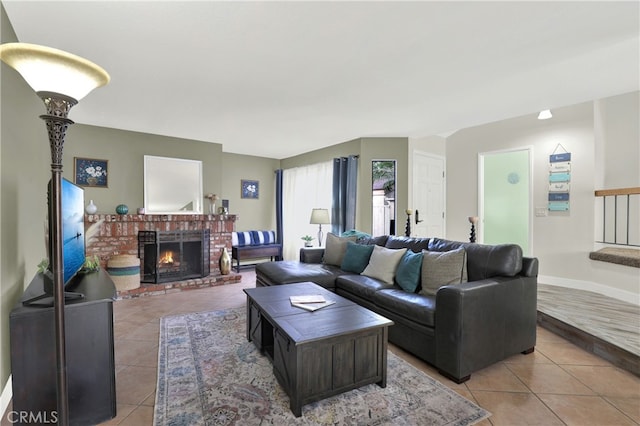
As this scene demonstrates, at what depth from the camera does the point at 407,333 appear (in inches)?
93.6

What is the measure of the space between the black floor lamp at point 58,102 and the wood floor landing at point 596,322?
3.46m

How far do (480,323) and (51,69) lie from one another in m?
2.71

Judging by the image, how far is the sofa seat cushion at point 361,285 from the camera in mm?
2848

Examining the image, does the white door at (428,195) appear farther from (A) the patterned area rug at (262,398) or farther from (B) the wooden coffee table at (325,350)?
(B) the wooden coffee table at (325,350)

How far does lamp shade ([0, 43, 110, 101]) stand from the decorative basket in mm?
3435

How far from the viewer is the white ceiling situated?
180 centimetres

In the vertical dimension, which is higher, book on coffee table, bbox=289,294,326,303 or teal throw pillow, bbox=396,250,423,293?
teal throw pillow, bbox=396,250,423,293

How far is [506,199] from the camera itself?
5469 mm

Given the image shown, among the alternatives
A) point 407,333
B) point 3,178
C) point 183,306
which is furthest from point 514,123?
point 3,178

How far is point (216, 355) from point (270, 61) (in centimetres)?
244

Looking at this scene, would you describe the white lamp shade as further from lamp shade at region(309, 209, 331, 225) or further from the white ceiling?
lamp shade at region(309, 209, 331, 225)

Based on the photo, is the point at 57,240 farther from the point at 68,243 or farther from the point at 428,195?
the point at 428,195

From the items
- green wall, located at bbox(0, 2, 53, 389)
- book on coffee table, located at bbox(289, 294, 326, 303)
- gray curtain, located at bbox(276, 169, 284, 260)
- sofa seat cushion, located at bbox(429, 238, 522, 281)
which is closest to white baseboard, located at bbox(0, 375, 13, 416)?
green wall, located at bbox(0, 2, 53, 389)

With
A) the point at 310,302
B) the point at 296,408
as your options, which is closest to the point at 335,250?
the point at 310,302
